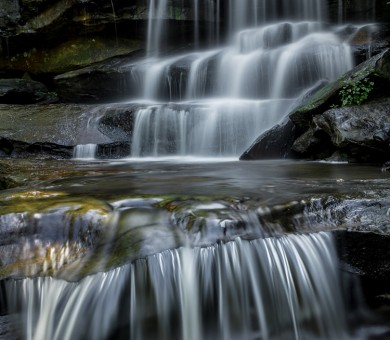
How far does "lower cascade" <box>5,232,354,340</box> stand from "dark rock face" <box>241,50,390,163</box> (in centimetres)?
360

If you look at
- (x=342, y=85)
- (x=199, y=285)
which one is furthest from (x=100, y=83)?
(x=199, y=285)

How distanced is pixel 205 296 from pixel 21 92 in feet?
37.0

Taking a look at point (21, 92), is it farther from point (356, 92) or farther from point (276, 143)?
point (356, 92)

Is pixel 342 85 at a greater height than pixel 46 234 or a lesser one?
greater

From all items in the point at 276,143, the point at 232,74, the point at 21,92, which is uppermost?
the point at 232,74

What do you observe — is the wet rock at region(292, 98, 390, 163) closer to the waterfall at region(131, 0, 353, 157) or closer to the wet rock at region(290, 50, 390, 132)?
the wet rock at region(290, 50, 390, 132)

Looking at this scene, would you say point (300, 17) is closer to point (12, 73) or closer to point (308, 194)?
point (12, 73)

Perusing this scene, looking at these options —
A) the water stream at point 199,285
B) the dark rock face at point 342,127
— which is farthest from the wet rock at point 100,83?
the water stream at point 199,285

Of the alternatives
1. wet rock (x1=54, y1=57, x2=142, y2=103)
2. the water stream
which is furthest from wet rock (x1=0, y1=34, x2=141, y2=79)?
the water stream

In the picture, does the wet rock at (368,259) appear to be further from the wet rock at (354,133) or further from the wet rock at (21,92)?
the wet rock at (21,92)

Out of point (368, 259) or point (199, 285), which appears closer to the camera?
point (199, 285)

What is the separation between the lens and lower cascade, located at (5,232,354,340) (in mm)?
2488

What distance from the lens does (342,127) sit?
20.5 feet

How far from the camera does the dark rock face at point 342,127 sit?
6055 millimetres
